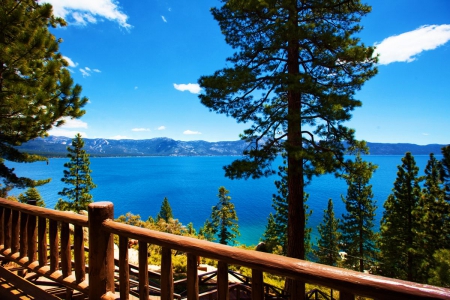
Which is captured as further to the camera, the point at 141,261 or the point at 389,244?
the point at 389,244

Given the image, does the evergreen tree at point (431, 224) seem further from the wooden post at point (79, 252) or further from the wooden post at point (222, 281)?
the wooden post at point (79, 252)

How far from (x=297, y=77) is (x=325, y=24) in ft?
6.40

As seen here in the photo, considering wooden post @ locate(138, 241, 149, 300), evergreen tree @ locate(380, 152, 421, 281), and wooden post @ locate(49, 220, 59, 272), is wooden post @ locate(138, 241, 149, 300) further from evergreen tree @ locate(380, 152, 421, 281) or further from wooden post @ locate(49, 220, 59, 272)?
evergreen tree @ locate(380, 152, 421, 281)

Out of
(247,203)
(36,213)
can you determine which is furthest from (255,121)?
(247,203)

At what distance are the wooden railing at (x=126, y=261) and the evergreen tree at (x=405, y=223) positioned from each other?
62.5ft

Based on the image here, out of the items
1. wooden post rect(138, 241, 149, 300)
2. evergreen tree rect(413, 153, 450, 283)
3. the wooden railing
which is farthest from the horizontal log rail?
evergreen tree rect(413, 153, 450, 283)

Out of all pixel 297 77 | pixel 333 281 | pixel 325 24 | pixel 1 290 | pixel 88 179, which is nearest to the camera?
pixel 333 281

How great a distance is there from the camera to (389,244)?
17312 millimetres

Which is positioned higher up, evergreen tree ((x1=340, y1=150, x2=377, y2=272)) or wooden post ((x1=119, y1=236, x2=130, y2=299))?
wooden post ((x1=119, y1=236, x2=130, y2=299))

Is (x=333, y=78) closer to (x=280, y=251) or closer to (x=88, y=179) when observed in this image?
(x=280, y=251)

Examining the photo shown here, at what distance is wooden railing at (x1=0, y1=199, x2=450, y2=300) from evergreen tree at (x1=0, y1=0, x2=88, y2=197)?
389 cm

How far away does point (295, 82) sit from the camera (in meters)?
5.62

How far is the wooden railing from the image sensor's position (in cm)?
112

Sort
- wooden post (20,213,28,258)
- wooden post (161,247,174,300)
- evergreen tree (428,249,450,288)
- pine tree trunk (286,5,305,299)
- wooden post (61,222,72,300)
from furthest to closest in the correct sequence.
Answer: evergreen tree (428,249,450,288) < pine tree trunk (286,5,305,299) < wooden post (20,213,28,258) < wooden post (61,222,72,300) < wooden post (161,247,174,300)
